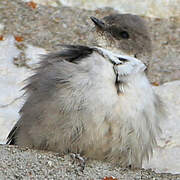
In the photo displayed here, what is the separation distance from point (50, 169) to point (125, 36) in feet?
6.01

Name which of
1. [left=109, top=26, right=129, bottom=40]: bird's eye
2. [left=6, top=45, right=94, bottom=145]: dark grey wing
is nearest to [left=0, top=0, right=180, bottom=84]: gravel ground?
[left=109, top=26, right=129, bottom=40]: bird's eye

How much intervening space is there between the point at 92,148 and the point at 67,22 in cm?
293

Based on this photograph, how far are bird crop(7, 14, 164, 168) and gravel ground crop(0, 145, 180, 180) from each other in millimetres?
307

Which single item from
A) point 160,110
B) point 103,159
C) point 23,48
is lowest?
point 103,159

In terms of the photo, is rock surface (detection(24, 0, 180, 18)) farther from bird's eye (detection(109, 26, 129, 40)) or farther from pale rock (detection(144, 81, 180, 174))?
bird's eye (detection(109, 26, 129, 40))

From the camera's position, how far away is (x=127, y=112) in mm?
4766

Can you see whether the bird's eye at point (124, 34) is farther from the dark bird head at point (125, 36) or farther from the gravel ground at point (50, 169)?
the gravel ground at point (50, 169)

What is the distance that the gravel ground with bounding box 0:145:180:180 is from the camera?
4164mm

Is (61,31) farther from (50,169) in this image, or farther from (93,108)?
(50,169)

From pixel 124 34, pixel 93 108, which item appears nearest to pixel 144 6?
pixel 124 34

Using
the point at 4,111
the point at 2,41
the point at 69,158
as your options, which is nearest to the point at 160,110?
the point at 69,158

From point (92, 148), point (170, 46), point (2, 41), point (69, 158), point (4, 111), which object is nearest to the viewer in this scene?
point (69, 158)

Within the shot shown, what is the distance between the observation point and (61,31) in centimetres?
737

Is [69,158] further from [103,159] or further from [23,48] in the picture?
[23,48]
